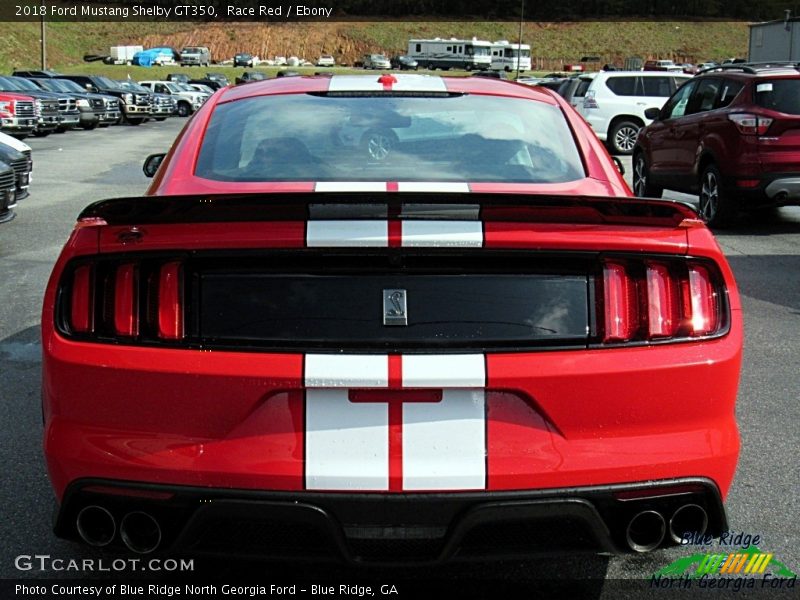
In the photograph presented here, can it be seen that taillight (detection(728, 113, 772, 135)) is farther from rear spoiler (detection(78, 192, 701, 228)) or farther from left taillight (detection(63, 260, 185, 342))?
left taillight (detection(63, 260, 185, 342))

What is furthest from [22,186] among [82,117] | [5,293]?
[82,117]

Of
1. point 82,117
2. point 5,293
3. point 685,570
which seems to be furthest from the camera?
point 82,117

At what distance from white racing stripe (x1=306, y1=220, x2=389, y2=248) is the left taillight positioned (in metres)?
0.38

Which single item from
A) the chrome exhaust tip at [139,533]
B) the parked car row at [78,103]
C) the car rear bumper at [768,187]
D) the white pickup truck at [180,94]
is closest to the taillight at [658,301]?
the chrome exhaust tip at [139,533]

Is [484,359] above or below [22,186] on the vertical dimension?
above

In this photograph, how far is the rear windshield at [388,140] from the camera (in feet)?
11.8

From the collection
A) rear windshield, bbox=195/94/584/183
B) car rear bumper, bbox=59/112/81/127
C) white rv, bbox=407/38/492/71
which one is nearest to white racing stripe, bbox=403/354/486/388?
rear windshield, bbox=195/94/584/183

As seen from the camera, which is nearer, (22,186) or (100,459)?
(100,459)

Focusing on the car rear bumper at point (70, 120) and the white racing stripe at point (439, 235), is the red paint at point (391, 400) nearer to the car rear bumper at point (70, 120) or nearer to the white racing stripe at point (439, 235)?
the white racing stripe at point (439, 235)

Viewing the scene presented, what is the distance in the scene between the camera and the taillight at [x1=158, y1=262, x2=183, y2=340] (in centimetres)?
281

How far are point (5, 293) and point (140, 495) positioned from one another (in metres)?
5.70

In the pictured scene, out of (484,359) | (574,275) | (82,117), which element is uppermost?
(574,275)

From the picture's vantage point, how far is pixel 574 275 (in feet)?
9.29

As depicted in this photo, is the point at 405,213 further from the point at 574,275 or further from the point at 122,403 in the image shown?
the point at 122,403
